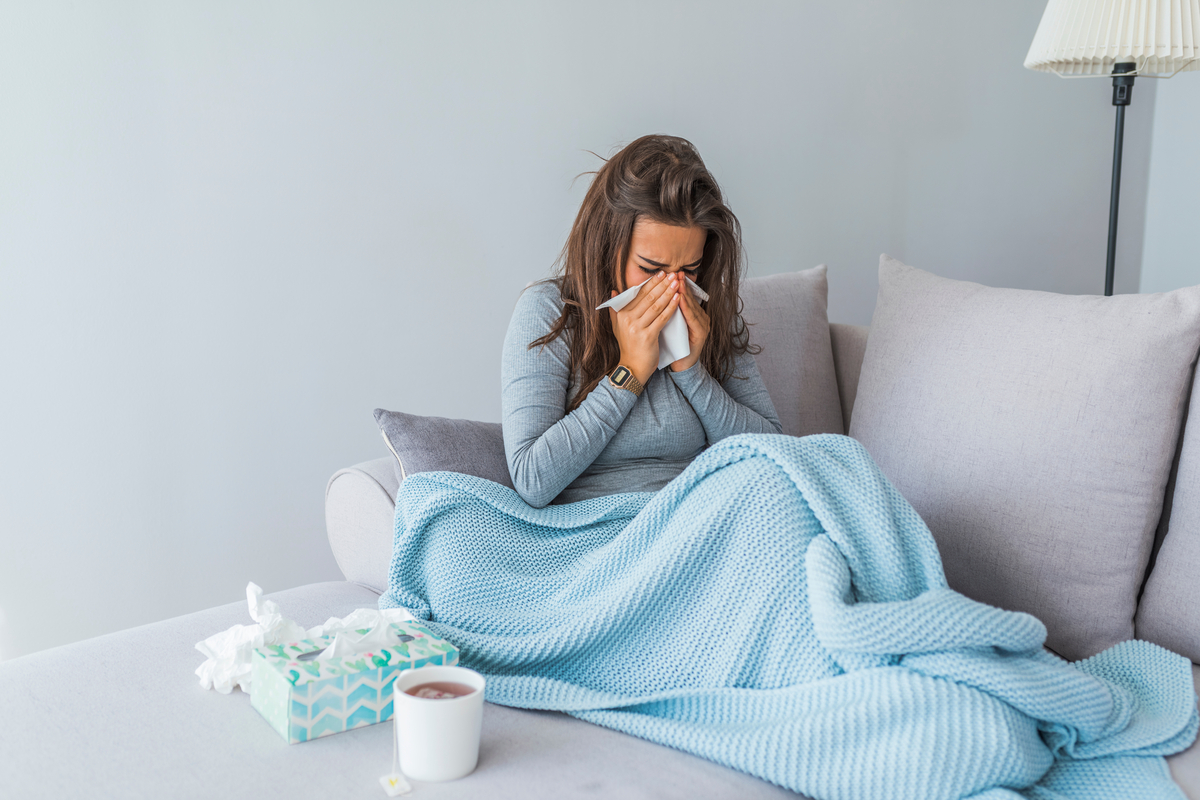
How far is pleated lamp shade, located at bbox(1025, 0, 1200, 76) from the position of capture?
5.48 feet

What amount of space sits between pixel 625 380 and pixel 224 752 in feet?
2.25

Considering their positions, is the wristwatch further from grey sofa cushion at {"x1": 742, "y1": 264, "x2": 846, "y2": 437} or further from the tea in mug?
the tea in mug

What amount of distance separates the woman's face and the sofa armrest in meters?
0.45

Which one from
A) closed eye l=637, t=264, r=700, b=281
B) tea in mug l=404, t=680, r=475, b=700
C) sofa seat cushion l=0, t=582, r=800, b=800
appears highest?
closed eye l=637, t=264, r=700, b=281

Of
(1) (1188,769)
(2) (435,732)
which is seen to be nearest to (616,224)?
(2) (435,732)

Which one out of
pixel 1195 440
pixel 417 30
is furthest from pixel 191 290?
pixel 1195 440

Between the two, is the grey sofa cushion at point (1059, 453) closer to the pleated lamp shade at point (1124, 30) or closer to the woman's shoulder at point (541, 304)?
the woman's shoulder at point (541, 304)

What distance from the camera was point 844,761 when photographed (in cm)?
78

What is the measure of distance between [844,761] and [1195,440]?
0.66 m

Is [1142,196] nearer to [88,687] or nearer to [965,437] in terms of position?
[965,437]

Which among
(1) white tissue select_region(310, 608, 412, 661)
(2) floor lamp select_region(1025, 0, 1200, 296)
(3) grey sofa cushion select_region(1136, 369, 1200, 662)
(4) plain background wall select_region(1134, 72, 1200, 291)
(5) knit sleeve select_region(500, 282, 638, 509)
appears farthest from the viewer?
(4) plain background wall select_region(1134, 72, 1200, 291)

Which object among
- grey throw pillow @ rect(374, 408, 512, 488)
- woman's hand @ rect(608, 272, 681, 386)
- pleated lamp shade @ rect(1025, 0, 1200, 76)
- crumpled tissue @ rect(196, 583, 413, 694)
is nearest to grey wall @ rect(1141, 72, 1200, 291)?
pleated lamp shade @ rect(1025, 0, 1200, 76)

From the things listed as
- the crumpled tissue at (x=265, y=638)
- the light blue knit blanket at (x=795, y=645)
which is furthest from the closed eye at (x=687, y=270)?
the crumpled tissue at (x=265, y=638)

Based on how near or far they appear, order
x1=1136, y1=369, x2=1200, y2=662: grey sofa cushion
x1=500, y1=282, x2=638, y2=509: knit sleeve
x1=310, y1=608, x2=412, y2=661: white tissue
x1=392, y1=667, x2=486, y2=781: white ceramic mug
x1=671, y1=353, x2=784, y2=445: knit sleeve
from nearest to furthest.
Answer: x1=392, y1=667, x2=486, y2=781: white ceramic mug
x1=310, y1=608, x2=412, y2=661: white tissue
x1=1136, y1=369, x2=1200, y2=662: grey sofa cushion
x1=500, y1=282, x2=638, y2=509: knit sleeve
x1=671, y1=353, x2=784, y2=445: knit sleeve
